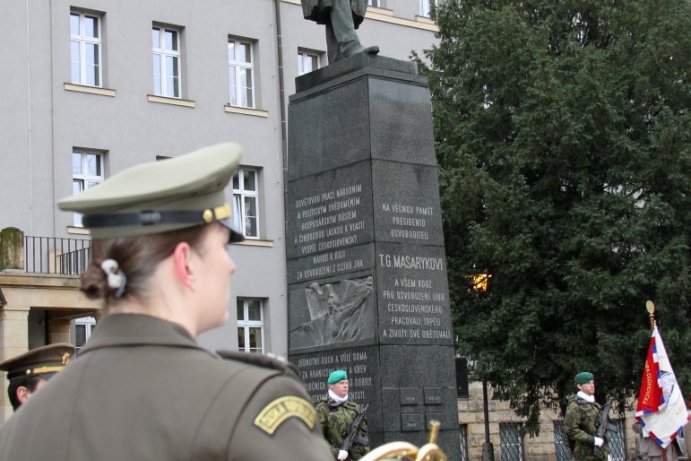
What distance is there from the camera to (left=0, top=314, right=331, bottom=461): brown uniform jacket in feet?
6.18

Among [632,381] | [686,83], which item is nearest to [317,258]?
[632,381]

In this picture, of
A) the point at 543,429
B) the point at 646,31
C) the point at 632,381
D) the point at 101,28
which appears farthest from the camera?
the point at 543,429

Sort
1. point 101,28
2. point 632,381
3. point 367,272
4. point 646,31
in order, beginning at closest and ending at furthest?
point 367,272
point 632,381
point 646,31
point 101,28

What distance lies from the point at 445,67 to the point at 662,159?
4.62 m

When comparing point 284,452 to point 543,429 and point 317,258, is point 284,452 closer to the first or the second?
point 317,258

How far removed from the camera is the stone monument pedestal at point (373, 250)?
1055 centimetres

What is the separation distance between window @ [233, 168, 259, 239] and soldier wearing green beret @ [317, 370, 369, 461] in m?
17.0

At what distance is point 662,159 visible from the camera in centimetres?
2127

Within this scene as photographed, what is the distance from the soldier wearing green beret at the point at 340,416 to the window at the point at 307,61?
19.1m

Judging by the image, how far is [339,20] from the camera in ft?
38.9

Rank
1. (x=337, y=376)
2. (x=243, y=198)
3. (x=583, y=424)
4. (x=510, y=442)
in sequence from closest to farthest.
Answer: (x=337, y=376)
(x=583, y=424)
(x=243, y=198)
(x=510, y=442)

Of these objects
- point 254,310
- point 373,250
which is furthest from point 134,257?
point 254,310

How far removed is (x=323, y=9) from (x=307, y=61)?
59.6 ft

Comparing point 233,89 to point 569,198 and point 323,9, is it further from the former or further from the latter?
point 323,9
